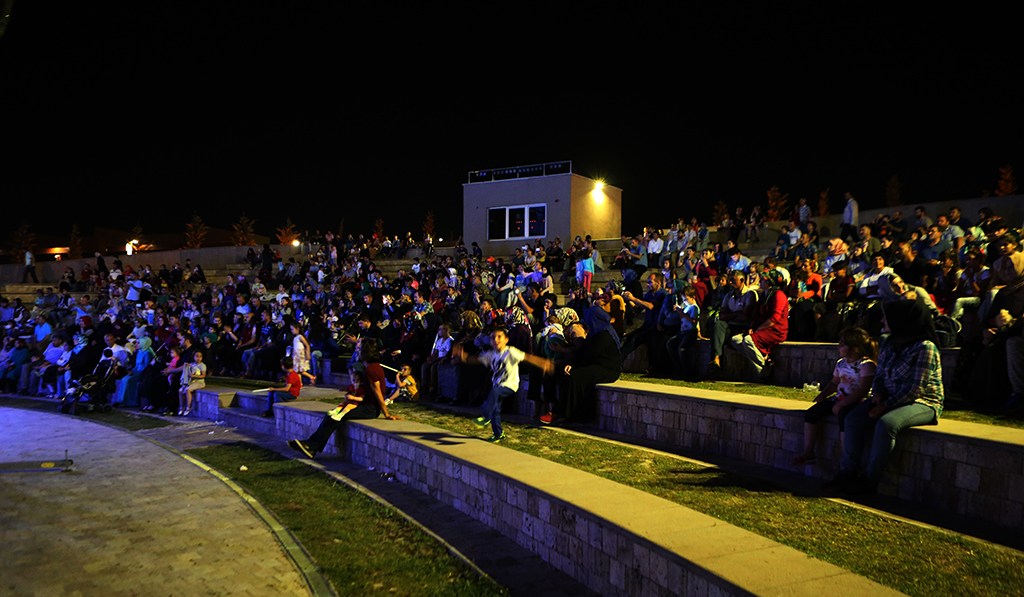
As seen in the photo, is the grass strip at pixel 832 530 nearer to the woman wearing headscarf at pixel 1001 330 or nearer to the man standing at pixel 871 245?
the woman wearing headscarf at pixel 1001 330

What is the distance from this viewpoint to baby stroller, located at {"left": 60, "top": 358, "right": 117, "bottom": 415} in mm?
14289

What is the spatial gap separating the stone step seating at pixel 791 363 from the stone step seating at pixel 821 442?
1273 mm

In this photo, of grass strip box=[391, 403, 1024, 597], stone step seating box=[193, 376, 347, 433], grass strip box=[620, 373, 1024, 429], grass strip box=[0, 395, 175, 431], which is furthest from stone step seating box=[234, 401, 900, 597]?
grass strip box=[0, 395, 175, 431]

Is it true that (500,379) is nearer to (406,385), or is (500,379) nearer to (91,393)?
(406,385)

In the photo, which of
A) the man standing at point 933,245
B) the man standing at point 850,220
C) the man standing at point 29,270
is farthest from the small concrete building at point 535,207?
the man standing at point 29,270

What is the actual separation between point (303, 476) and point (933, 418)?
655cm

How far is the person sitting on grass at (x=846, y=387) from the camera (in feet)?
17.8

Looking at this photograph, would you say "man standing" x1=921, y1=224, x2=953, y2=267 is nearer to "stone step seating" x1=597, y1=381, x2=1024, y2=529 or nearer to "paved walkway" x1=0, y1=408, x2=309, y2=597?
"stone step seating" x1=597, y1=381, x2=1024, y2=529

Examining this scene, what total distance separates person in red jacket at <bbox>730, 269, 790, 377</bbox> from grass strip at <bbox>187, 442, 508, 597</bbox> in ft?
16.1

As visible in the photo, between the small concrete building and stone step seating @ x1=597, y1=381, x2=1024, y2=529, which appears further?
the small concrete building

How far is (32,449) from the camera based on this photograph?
32.6ft

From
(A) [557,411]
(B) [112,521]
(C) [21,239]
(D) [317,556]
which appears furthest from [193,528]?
(C) [21,239]

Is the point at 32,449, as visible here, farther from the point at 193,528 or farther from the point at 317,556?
the point at 317,556

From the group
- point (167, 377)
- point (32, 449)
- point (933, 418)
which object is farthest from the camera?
point (167, 377)
